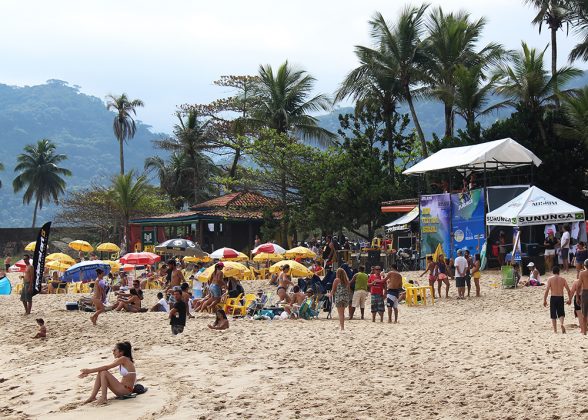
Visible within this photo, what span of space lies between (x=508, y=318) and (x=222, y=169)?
3959cm

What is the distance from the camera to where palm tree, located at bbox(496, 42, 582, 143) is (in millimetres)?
30734

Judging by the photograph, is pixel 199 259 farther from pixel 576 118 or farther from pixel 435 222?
pixel 576 118

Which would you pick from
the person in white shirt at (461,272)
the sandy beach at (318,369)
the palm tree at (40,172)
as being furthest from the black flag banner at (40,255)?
the palm tree at (40,172)

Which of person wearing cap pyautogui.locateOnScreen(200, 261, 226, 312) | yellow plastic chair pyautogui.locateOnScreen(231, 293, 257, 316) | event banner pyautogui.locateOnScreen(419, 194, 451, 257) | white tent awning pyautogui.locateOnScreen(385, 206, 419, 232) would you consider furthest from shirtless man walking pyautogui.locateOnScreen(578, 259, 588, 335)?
white tent awning pyautogui.locateOnScreen(385, 206, 419, 232)

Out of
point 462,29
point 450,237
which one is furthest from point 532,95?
point 450,237

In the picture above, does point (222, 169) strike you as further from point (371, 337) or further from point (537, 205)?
point (371, 337)

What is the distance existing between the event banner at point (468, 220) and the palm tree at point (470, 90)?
764cm

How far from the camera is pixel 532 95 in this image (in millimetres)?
31391

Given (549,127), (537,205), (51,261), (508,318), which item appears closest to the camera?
(508,318)

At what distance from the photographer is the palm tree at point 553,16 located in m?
33.7

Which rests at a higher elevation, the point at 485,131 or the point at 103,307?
the point at 485,131

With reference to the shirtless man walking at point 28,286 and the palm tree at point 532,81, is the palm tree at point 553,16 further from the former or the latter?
the shirtless man walking at point 28,286

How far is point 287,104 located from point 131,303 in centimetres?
2170

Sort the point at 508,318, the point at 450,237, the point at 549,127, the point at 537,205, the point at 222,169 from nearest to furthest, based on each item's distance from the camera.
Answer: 1. the point at 508,318
2. the point at 537,205
3. the point at 450,237
4. the point at 549,127
5. the point at 222,169
